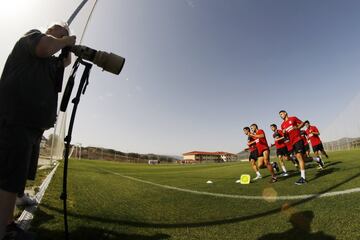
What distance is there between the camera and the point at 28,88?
6.74 feet

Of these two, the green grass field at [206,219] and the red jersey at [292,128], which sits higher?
the red jersey at [292,128]

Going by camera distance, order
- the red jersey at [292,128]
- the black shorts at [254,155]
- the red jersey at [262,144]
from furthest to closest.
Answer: the black shorts at [254,155] → the red jersey at [262,144] → the red jersey at [292,128]

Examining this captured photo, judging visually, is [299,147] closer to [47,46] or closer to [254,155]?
[254,155]

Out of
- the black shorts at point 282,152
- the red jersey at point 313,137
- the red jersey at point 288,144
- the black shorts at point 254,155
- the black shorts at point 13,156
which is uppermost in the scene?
the red jersey at point 313,137

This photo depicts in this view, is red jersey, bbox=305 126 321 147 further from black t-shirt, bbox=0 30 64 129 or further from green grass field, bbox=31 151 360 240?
black t-shirt, bbox=0 30 64 129

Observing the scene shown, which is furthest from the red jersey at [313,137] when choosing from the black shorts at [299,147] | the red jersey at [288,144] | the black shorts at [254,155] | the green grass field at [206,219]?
the green grass field at [206,219]

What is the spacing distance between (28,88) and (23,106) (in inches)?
6.3

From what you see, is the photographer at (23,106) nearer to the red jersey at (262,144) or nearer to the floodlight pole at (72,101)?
the floodlight pole at (72,101)

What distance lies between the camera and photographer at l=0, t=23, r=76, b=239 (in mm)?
1932

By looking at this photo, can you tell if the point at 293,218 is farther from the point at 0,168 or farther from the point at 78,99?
the point at 0,168

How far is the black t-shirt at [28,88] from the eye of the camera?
2.01 metres

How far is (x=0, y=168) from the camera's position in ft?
6.18

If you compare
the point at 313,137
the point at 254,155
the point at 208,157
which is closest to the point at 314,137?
the point at 313,137

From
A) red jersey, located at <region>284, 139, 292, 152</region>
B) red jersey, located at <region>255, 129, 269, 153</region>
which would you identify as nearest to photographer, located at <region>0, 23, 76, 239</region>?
red jersey, located at <region>255, 129, 269, 153</region>
